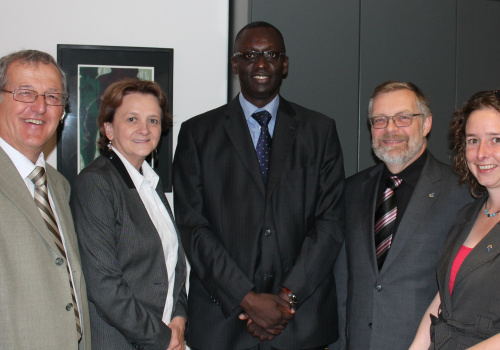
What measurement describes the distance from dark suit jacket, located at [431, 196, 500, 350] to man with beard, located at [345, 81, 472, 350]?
0.21 metres

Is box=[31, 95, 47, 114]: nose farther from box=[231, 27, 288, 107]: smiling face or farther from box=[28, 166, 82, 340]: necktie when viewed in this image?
box=[231, 27, 288, 107]: smiling face

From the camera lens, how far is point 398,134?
8.00 ft

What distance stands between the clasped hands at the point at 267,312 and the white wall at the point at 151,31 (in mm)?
1443

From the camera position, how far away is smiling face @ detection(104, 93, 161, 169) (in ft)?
7.45

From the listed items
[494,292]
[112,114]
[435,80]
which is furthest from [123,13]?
[494,292]

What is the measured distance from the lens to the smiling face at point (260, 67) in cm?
241

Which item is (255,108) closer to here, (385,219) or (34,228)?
(385,219)

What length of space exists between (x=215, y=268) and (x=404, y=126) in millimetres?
1137

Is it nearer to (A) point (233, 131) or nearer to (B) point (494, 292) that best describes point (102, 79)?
(A) point (233, 131)

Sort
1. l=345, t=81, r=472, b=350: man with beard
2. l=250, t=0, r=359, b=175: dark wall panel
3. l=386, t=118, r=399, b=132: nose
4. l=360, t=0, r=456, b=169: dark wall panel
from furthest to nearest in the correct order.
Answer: l=360, t=0, r=456, b=169: dark wall panel, l=250, t=0, r=359, b=175: dark wall panel, l=386, t=118, r=399, b=132: nose, l=345, t=81, r=472, b=350: man with beard

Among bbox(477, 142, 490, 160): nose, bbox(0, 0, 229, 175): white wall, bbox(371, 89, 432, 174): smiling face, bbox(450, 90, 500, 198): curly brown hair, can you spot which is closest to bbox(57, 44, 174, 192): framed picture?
bbox(0, 0, 229, 175): white wall

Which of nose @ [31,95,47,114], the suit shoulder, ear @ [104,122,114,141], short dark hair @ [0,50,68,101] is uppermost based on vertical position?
short dark hair @ [0,50,68,101]

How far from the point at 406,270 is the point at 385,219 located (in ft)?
0.87

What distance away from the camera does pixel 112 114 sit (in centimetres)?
231
